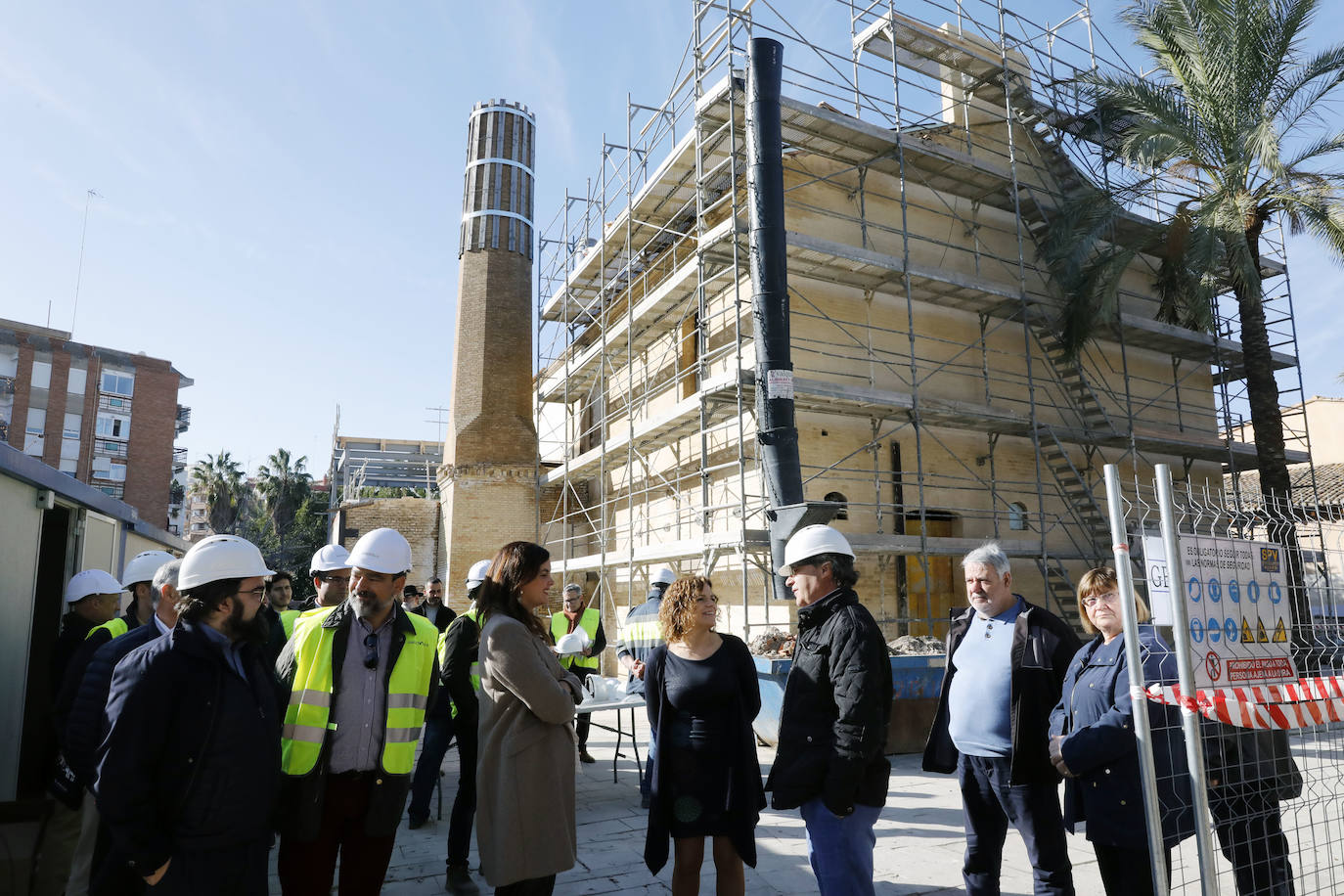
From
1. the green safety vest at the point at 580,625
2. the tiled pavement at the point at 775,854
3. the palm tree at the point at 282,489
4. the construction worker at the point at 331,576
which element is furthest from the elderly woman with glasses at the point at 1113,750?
the palm tree at the point at 282,489

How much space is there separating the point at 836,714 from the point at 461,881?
8.46 feet

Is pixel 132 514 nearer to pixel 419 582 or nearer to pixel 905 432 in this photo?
pixel 905 432

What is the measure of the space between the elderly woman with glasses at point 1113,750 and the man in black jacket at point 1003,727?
0.09 metres

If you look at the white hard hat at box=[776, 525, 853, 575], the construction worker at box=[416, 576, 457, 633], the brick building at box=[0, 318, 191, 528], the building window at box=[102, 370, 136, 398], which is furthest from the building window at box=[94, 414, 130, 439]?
the white hard hat at box=[776, 525, 853, 575]

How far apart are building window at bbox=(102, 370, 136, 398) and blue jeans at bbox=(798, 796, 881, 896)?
57808 mm

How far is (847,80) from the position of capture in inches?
580

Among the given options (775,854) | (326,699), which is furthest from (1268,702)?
(326,699)

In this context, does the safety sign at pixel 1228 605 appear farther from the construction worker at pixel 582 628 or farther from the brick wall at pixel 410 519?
the brick wall at pixel 410 519

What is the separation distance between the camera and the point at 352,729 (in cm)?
331

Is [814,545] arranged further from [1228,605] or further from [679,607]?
[1228,605]

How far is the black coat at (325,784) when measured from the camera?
3.13 m

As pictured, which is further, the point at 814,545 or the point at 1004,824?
the point at 1004,824

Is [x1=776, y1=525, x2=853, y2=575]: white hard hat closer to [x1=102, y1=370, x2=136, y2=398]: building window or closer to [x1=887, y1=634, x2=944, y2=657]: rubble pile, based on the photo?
[x1=887, y1=634, x2=944, y2=657]: rubble pile

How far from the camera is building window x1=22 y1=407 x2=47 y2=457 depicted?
47469mm
